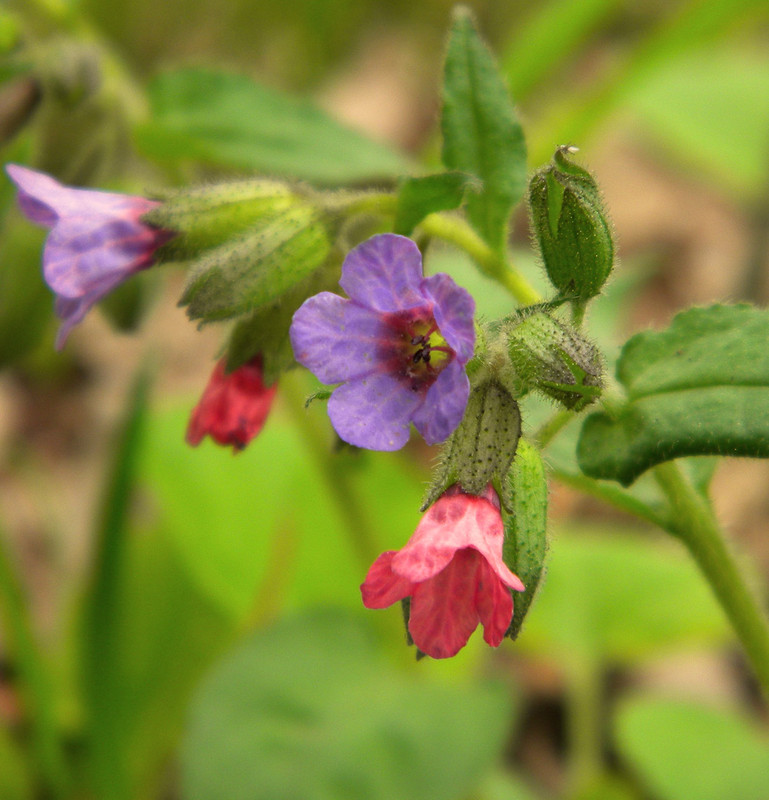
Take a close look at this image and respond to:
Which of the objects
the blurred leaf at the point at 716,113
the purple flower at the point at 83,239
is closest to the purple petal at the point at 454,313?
the purple flower at the point at 83,239

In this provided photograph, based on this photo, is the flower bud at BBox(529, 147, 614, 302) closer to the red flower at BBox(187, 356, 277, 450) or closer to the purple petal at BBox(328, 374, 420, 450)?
the purple petal at BBox(328, 374, 420, 450)

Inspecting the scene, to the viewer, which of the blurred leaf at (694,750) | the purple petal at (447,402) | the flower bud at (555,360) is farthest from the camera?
the blurred leaf at (694,750)

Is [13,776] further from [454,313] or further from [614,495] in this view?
[454,313]

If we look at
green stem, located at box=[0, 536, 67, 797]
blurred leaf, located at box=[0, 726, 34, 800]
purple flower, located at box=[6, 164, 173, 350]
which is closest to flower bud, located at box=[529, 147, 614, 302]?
purple flower, located at box=[6, 164, 173, 350]

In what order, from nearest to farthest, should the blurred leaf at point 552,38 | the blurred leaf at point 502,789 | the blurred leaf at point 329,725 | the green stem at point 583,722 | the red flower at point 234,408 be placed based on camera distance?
1. the red flower at point 234,408
2. the blurred leaf at point 329,725
3. the blurred leaf at point 502,789
4. the green stem at point 583,722
5. the blurred leaf at point 552,38

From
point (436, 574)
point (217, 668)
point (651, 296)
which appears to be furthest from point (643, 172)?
point (436, 574)

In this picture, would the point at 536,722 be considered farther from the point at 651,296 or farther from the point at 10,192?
the point at 10,192

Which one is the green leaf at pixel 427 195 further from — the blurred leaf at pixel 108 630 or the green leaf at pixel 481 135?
the blurred leaf at pixel 108 630
